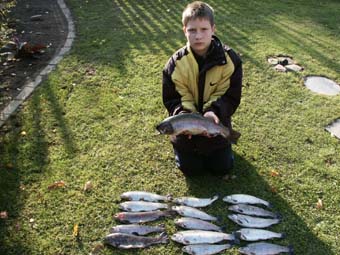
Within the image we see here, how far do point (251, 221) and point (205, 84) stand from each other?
1436 mm

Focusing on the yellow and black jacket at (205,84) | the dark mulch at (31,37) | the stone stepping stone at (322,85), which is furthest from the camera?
the dark mulch at (31,37)

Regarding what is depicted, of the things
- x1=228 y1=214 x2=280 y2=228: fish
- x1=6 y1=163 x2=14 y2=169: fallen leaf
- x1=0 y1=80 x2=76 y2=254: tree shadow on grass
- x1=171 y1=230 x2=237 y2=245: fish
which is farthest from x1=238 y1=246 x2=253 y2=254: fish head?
x1=6 y1=163 x2=14 y2=169: fallen leaf

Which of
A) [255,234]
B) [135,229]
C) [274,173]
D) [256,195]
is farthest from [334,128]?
[135,229]

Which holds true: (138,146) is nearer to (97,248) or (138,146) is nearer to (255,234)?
(97,248)

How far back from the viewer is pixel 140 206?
400cm

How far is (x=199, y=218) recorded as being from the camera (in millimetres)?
3912

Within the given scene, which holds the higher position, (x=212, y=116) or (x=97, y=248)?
(x=212, y=116)

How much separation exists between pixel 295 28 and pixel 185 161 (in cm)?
513

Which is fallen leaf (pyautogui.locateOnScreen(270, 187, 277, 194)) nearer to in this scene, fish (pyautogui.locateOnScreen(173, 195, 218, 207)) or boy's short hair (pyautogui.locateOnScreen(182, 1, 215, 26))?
fish (pyautogui.locateOnScreen(173, 195, 218, 207))

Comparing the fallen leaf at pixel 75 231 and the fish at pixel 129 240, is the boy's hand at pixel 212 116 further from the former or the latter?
the fallen leaf at pixel 75 231

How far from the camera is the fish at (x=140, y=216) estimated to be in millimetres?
3885

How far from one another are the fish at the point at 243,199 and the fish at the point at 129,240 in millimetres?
781

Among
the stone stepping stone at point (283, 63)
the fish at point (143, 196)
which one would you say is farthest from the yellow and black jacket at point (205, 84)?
the stone stepping stone at point (283, 63)

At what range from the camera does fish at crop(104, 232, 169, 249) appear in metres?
3.62
